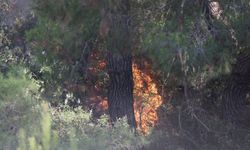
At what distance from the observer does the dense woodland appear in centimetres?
895

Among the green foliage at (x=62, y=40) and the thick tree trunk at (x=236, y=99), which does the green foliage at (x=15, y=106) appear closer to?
the green foliage at (x=62, y=40)

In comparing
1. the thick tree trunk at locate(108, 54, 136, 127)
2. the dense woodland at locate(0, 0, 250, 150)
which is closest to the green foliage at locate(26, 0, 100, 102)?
the dense woodland at locate(0, 0, 250, 150)

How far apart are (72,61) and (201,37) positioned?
10.3ft

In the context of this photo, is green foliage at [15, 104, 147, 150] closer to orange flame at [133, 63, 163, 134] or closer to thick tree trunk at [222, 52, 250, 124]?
orange flame at [133, 63, 163, 134]

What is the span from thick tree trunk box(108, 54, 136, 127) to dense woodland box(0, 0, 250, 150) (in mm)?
20

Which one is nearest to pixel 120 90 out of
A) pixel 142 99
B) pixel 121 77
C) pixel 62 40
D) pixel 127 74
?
pixel 121 77

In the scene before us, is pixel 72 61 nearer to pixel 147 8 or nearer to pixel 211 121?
pixel 147 8

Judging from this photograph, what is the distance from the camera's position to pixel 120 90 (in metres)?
12.8

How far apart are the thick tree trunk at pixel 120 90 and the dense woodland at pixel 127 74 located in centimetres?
2

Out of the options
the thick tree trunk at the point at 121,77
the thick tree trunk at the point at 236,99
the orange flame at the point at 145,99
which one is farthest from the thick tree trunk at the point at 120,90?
the thick tree trunk at the point at 236,99

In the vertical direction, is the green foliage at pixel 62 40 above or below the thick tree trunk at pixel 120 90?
above

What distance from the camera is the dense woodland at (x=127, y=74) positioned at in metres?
8.95

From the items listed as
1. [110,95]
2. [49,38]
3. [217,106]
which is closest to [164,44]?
[49,38]

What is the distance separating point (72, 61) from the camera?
11555mm
